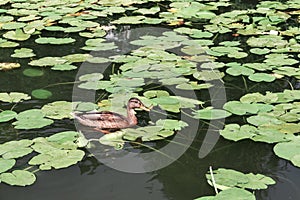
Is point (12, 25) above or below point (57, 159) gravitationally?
above

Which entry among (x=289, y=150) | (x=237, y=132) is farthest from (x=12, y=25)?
(x=289, y=150)

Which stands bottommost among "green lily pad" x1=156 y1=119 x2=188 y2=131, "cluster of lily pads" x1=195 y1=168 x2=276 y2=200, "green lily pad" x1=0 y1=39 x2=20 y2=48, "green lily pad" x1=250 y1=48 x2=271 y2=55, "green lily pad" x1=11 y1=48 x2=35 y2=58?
"cluster of lily pads" x1=195 y1=168 x2=276 y2=200

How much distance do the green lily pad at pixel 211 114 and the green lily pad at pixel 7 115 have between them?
863 millimetres

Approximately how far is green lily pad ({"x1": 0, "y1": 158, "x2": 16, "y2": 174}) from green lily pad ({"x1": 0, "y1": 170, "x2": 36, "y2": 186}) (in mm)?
34

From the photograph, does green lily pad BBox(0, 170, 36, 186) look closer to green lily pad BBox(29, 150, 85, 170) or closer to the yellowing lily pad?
green lily pad BBox(29, 150, 85, 170)

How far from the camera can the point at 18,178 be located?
1780mm

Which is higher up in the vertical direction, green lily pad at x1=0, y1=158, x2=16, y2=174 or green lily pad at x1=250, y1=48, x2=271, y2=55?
green lily pad at x1=250, y1=48, x2=271, y2=55

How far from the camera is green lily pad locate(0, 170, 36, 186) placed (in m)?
1.76

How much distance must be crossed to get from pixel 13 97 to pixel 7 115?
0.23m

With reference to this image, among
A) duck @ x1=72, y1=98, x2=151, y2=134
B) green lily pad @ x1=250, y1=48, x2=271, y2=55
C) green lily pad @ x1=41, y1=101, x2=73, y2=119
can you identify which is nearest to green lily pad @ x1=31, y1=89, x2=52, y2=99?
green lily pad @ x1=41, y1=101, x2=73, y2=119

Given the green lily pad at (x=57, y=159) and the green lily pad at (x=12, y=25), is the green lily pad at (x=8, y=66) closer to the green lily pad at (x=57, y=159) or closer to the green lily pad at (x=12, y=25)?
the green lily pad at (x=12, y=25)

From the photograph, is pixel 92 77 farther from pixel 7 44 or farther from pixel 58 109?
pixel 7 44

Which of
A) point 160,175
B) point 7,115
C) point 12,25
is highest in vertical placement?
point 12,25

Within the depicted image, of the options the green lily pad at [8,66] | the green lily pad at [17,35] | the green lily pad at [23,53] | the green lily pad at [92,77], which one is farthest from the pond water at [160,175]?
the green lily pad at [17,35]
